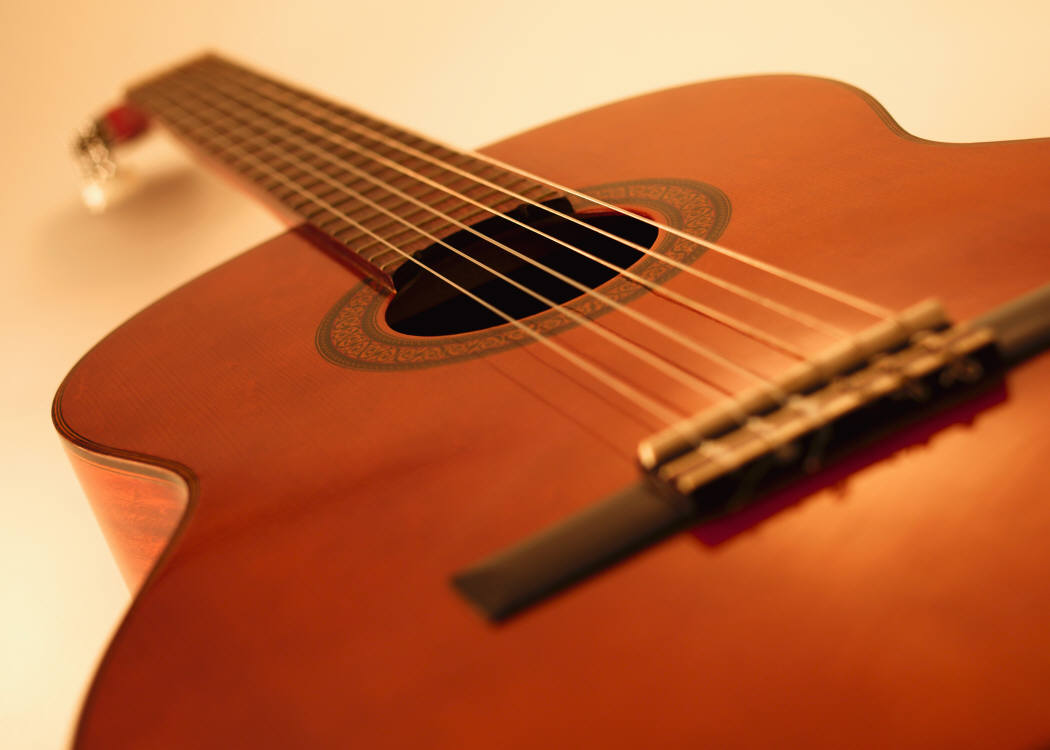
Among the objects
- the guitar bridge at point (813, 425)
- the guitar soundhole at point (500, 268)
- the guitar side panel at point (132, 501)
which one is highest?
the guitar bridge at point (813, 425)

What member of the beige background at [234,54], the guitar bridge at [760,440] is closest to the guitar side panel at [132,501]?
the beige background at [234,54]

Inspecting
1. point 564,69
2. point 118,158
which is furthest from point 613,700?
point 118,158

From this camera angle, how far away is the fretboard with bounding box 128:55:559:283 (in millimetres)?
898

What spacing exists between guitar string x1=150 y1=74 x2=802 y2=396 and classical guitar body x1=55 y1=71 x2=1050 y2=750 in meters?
0.02

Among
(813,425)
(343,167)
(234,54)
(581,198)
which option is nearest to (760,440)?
(813,425)

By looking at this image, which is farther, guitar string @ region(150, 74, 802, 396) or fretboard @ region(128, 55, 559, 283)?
fretboard @ region(128, 55, 559, 283)

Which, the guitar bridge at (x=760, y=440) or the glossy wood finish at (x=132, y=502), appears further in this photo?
the glossy wood finish at (x=132, y=502)

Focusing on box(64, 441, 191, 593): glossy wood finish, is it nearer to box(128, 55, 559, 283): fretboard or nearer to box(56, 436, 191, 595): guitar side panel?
box(56, 436, 191, 595): guitar side panel

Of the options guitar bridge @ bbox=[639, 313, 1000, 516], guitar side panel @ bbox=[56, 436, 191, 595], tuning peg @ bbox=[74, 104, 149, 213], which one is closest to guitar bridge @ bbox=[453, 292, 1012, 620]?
guitar bridge @ bbox=[639, 313, 1000, 516]

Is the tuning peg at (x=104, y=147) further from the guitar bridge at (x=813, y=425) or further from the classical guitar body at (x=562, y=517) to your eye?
the guitar bridge at (x=813, y=425)

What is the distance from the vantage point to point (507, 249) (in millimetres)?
814

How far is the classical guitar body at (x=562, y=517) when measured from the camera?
1.32 feet

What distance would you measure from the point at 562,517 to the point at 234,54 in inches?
69.9

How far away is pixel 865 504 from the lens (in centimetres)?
46
